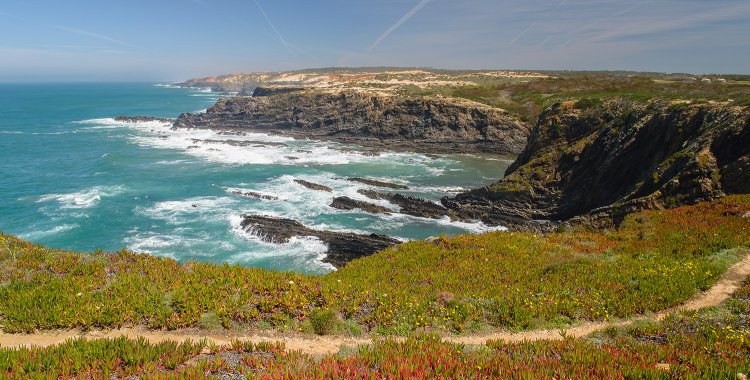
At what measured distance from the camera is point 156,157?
67125 millimetres

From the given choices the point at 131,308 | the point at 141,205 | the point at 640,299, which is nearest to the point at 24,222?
the point at 141,205

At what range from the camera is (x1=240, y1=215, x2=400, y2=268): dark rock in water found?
101 ft

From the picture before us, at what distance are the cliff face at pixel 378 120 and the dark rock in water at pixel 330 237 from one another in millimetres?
45006

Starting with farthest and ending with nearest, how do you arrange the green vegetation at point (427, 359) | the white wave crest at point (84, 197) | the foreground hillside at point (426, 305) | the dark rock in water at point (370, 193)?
the dark rock in water at point (370, 193) < the white wave crest at point (84, 197) < the foreground hillside at point (426, 305) < the green vegetation at point (427, 359)

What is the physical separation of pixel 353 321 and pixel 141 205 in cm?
4073

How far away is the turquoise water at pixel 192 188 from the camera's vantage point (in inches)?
1324

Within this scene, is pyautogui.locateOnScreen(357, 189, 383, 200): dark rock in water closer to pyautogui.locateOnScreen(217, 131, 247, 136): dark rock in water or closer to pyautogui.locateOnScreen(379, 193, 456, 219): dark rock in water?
pyautogui.locateOnScreen(379, 193, 456, 219): dark rock in water

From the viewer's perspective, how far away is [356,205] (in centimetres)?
4259

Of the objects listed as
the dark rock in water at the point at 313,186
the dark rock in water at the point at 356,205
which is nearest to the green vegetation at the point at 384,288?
the dark rock in water at the point at 356,205

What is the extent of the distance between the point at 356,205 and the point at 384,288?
29.7 m

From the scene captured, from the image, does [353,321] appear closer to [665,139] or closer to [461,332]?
[461,332]

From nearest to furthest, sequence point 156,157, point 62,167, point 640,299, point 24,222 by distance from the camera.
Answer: point 640,299
point 24,222
point 62,167
point 156,157

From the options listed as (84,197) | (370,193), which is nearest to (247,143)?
(84,197)

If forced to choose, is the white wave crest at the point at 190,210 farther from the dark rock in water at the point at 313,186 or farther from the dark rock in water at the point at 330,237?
the dark rock in water at the point at 313,186
